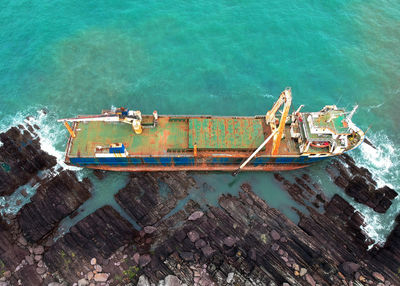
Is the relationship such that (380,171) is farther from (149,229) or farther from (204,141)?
(149,229)

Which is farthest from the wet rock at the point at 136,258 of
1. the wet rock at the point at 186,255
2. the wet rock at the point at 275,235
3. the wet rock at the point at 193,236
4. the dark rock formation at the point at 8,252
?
the wet rock at the point at 275,235

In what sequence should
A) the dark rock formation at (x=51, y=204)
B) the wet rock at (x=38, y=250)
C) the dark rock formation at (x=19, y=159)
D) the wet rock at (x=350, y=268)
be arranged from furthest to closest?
the dark rock formation at (x=19, y=159) < the dark rock formation at (x=51, y=204) < the wet rock at (x=38, y=250) < the wet rock at (x=350, y=268)

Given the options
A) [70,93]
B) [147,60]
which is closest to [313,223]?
[147,60]

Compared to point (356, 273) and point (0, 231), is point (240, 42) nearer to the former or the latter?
point (356, 273)

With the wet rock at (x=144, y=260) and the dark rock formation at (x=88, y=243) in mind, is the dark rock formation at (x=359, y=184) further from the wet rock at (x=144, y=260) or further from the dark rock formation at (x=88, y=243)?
the dark rock formation at (x=88, y=243)

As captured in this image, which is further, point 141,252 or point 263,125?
point 263,125

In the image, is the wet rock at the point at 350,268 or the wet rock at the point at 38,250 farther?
the wet rock at the point at 38,250
